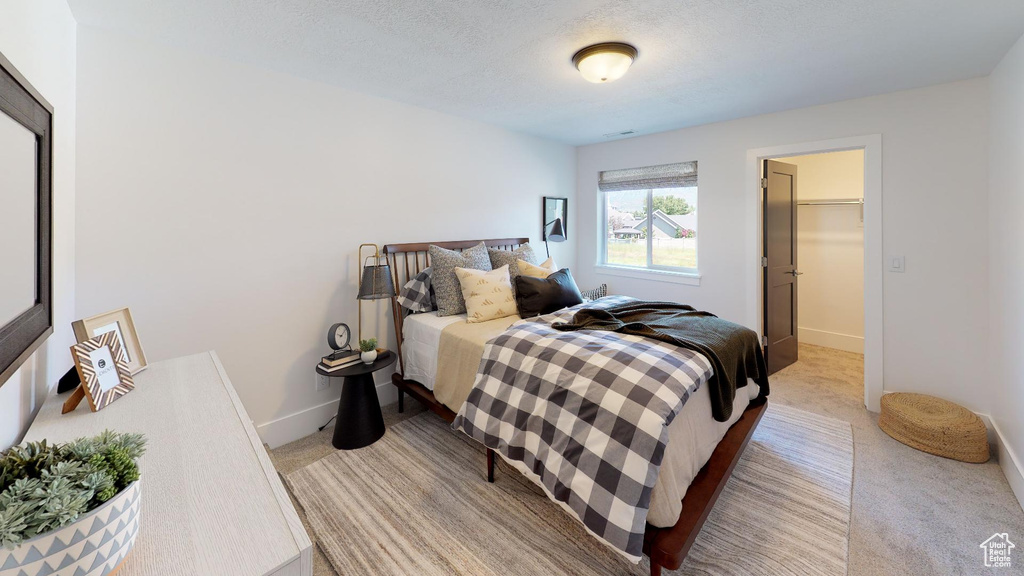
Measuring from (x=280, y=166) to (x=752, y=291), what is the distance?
398 centimetres

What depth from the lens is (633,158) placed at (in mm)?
4453

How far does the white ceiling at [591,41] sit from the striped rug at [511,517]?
7.93 feet

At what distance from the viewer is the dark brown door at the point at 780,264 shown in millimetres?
3725

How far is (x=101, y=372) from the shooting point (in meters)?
1.28

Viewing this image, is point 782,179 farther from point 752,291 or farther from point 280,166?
point 280,166

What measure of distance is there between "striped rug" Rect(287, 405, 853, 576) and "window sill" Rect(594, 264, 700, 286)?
1808mm

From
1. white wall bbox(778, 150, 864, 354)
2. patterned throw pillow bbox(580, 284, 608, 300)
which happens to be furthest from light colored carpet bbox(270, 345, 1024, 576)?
patterned throw pillow bbox(580, 284, 608, 300)

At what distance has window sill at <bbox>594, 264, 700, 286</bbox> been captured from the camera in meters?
4.13

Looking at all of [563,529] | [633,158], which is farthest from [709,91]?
[563,529]

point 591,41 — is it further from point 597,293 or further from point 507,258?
point 597,293

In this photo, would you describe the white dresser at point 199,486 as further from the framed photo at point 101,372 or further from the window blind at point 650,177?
the window blind at point 650,177

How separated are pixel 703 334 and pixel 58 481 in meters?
2.34

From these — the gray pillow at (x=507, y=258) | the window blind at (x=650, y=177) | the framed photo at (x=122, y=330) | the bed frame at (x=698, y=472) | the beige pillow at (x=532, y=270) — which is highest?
the window blind at (x=650, y=177)

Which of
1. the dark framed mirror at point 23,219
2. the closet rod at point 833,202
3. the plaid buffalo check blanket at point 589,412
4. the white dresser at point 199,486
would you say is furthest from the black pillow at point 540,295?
the closet rod at point 833,202
